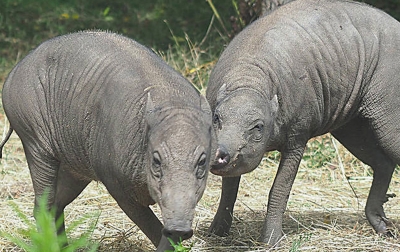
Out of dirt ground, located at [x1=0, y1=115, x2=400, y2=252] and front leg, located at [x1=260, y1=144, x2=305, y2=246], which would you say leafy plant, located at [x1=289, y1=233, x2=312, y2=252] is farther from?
front leg, located at [x1=260, y1=144, x2=305, y2=246]

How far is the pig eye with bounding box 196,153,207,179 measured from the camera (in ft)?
Result: 11.1

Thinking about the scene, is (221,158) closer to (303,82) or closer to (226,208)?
(303,82)

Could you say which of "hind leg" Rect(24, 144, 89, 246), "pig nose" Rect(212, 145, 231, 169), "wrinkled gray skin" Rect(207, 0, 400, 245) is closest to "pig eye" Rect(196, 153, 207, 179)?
"pig nose" Rect(212, 145, 231, 169)

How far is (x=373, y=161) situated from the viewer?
5.50 m

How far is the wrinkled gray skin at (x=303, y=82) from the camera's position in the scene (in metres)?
4.61

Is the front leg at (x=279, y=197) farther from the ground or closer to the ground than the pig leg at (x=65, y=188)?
closer to the ground

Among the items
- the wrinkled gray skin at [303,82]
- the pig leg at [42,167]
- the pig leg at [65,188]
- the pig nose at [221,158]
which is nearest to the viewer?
the pig nose at [221,158]

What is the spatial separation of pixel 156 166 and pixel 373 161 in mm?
2507

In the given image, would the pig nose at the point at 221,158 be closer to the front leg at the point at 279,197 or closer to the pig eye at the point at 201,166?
the pig eye at the point at 201,166

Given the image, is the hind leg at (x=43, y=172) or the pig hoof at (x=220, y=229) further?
the pig hoof at (x=220, y=229)

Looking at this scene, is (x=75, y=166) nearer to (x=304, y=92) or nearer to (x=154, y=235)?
(x=154, y=235)

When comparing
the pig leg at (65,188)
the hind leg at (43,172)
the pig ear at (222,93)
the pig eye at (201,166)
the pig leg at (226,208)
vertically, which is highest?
the pig eye at (201,166)

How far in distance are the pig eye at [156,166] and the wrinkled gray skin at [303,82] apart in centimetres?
101

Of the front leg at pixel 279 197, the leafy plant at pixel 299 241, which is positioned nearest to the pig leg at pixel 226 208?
the front leg at pixel 279 197
